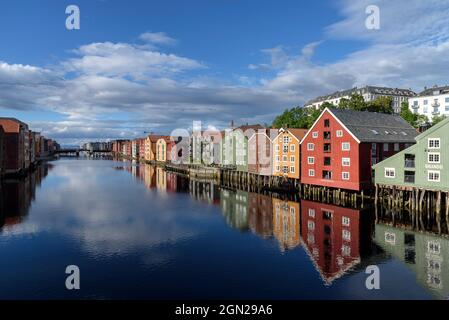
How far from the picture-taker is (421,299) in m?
17.7

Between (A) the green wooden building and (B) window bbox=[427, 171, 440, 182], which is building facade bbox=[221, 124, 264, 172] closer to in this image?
(A) the green wooden building

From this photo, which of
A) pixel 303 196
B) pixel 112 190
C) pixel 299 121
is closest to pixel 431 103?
pixel 299 121

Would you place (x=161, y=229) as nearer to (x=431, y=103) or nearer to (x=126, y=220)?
(x=126, y=220)

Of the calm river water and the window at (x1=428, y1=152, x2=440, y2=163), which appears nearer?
the calm river water

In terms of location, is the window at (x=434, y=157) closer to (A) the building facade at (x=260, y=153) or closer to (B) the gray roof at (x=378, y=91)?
(A) the building facade at (x=260, y=153)

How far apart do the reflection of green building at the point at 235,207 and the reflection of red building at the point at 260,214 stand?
66 centimetres

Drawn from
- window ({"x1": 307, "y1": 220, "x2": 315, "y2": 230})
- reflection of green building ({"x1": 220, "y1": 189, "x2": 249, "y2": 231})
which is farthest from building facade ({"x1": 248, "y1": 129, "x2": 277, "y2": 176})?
window ({"x1": 307, "y1": 220, "x2": 315, "y2": 230})

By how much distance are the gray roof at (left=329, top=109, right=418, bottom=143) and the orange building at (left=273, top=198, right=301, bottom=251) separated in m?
13.3

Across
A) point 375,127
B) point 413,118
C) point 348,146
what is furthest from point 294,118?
point 348,146

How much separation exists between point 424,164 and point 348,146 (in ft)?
35.4

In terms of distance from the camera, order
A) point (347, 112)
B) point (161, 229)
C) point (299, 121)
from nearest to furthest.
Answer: point (161, 229), point (347, 112), point (299, 121)


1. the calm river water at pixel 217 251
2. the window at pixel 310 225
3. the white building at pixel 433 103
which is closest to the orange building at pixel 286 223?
the calm river water at pixel 217 251

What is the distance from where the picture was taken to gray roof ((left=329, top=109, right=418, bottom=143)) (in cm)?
4728
